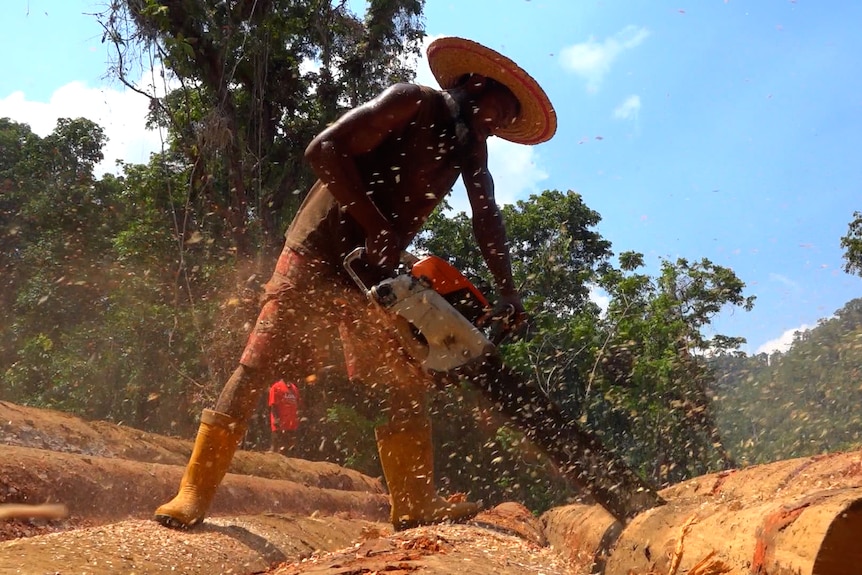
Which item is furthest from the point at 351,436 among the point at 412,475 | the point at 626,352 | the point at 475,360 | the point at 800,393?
the point at 800,393

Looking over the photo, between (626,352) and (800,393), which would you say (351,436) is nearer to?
(626,352)

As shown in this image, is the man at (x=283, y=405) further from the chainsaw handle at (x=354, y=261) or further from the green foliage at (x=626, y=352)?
the chainsaw handle at (x=354, y=261)

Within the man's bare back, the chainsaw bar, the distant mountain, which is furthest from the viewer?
the distant mountain

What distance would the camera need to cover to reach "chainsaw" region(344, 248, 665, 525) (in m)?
2.37

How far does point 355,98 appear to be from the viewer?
10.6 metres

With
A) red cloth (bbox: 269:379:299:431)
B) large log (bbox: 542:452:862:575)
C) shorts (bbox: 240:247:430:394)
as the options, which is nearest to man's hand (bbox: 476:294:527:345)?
shorts (bbox: 240:247:430:394)

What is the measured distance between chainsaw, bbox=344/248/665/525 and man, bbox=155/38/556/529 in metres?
0.13

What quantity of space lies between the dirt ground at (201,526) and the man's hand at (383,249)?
0.89 m

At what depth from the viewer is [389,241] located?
2.53 m

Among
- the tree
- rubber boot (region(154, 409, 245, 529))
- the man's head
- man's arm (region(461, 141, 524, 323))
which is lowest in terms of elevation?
rubber boot (region(154, 409, 245, 529))

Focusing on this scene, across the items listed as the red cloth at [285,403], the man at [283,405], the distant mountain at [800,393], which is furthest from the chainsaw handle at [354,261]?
the distant mountain at [800,393]

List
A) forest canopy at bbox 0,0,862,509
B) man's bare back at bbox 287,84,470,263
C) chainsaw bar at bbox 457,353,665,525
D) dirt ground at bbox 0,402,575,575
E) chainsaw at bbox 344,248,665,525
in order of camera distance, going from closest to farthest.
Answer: dirt ground at bbox 0,402,575,575, chainsaw at bbox 344,248,665,525, chainsaw bar at bbox 457,353,665,525, man's bare back at bbox 287,84,470,263, forest canopy at bbox 0,0,862,509

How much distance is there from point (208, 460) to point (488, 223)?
134 centimetres

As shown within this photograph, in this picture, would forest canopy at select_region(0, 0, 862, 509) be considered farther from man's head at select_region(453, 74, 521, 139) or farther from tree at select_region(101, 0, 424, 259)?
man's head at select_region(453, 74, 521, 139)
